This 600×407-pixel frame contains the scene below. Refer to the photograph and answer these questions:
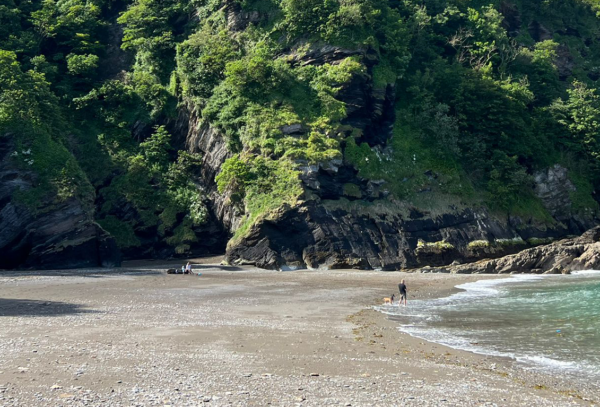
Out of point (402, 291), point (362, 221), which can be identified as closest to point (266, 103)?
point (362, 221)

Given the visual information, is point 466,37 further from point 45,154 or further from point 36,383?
point 36,383

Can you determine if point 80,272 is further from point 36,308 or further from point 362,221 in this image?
point 362,221

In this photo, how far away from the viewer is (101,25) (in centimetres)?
5556

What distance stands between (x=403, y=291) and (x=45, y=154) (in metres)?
26.8

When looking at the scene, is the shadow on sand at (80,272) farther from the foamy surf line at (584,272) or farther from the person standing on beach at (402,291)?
the foamy surf line at (584,272)

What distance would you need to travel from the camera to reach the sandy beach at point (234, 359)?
399 inches

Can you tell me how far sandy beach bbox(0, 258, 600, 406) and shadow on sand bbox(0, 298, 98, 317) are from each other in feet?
0.12

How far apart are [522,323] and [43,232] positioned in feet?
94.7

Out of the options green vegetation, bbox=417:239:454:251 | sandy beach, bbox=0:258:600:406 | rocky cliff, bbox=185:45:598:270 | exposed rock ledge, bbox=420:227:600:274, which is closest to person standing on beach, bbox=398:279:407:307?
sandy beach, bbox=0:258:600:406

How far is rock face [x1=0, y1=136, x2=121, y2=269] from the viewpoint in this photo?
34.2 metres

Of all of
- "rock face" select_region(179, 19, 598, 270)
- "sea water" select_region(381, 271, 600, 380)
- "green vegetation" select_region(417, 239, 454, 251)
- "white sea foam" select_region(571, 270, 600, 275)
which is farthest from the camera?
"green vegetation" select_region(417, 239, 454, 251)

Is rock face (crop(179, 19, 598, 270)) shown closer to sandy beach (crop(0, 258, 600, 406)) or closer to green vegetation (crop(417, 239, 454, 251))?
green vegetation (crop(417, 239, 454, 251))

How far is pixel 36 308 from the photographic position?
64.3 feet

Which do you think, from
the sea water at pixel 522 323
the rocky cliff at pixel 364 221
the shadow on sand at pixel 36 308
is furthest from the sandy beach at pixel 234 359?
the rocky cliff at pixel 364 221
